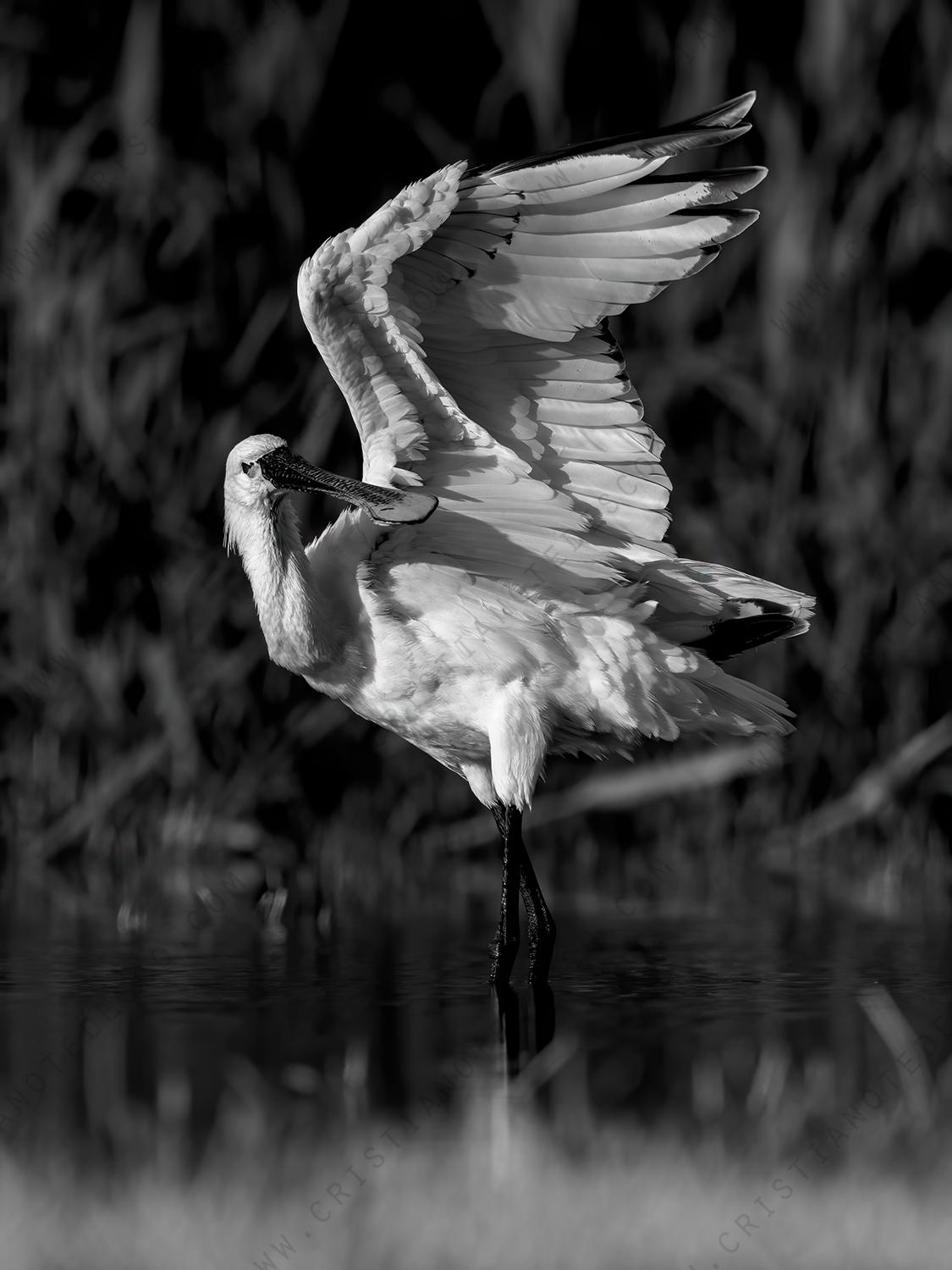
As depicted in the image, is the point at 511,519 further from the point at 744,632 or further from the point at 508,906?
the point at 508,906

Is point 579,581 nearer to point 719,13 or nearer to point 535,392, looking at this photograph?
point 535,392

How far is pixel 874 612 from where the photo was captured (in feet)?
21.6

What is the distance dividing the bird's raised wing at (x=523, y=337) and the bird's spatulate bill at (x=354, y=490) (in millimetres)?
149

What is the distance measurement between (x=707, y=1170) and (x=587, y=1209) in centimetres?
22

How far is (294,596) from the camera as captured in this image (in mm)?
4715

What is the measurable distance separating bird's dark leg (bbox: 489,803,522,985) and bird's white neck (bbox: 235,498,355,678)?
1.98 ft

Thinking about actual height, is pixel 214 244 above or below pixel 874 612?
above


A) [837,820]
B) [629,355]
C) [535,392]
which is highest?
[629,355]

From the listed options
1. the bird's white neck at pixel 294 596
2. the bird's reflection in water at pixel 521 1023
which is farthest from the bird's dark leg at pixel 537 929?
the bird's white neck at pixel 294 596

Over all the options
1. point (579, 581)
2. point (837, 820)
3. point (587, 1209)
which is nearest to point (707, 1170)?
point (587, 1209)

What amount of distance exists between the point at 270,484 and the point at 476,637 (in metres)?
0.65

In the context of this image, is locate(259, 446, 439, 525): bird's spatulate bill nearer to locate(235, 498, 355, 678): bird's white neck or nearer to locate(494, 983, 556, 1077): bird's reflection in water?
locate(235, 498, 355, 678): bird's white neck

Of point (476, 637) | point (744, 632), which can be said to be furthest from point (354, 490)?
point (744, 632)

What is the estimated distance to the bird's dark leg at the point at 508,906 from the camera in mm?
4355
